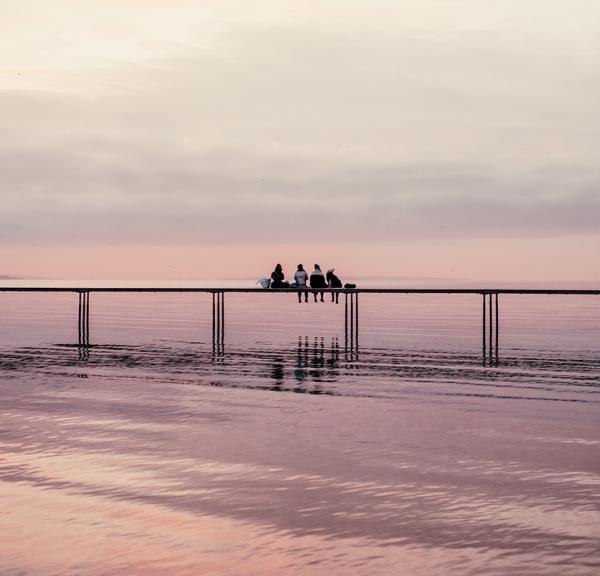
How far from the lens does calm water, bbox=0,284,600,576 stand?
6.34 m

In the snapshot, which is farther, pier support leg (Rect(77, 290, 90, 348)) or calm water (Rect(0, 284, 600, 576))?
pier support leg (Rect(77, 290, 90, 348))

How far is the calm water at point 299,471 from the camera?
20.8 feet

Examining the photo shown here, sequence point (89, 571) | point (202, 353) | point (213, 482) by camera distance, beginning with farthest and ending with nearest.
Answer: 1. point (202, 353)
2. point (213, 482)
3. point (89, 571)

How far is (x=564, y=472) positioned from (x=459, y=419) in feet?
11.7

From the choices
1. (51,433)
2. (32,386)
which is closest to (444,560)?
(51,433)

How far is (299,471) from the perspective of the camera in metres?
9.05

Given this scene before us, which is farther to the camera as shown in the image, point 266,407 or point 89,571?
point 266,407

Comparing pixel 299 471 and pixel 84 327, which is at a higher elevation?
pixel 84 327

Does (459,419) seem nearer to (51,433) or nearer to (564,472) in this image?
(564,472)

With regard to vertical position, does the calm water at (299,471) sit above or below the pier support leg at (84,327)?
below

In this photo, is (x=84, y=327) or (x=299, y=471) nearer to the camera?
(x=299, y=471)

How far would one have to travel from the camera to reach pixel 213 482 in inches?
336

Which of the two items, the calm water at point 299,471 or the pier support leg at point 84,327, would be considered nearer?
the calm water at point 299,471

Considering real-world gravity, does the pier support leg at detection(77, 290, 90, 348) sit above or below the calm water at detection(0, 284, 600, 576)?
above
